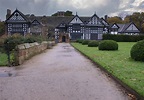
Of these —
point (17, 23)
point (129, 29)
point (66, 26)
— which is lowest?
point (129, 29)

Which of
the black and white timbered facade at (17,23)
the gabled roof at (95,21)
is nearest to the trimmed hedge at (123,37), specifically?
the gabled roof at (95,21)

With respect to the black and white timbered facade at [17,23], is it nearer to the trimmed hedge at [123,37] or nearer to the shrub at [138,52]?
the trimmed hedge at [123,37]

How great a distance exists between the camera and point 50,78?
948 cm

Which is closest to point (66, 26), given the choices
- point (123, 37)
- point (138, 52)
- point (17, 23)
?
point (17, 23)

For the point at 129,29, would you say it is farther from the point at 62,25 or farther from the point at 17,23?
the point at 17,23

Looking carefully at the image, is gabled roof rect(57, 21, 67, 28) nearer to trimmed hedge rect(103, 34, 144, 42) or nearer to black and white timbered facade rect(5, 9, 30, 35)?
black and white timbered facade rect(5, 9, 30, 35)

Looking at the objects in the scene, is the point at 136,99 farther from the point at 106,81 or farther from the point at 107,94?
the point at 106,81

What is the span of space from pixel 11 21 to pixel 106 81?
68855mm

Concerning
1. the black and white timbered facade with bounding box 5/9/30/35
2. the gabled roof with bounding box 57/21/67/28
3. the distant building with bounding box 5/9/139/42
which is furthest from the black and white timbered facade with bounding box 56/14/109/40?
the black and white timbered facade with bounding box 5/9/30/35

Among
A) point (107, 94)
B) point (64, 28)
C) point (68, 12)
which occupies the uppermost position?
point (68, 12)

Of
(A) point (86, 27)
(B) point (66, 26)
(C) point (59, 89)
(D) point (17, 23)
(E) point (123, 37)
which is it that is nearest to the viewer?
(C) point (59, 89)

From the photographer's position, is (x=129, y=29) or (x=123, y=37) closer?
(x=123, y=37)

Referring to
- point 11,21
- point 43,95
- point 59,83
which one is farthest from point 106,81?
point 11,21

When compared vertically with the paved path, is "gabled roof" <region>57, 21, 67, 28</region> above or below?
above
